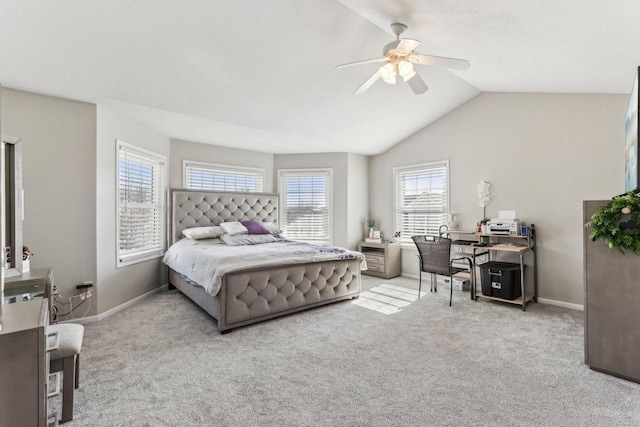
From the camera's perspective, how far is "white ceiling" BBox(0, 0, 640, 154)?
88.9 inches

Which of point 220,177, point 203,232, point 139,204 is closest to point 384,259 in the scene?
point 203,232

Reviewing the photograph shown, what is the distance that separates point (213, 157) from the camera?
539 centimetres

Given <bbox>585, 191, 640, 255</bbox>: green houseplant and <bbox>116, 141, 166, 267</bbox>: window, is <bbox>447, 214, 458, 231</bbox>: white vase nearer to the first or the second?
<bbox>585, 191, 640, 255</bbox>: green houseplant

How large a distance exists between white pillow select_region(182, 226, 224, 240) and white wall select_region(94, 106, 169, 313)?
2.61ft

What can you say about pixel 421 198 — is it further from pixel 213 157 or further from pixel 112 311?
pixel 112 311

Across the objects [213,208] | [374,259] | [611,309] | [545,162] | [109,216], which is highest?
[545,162]

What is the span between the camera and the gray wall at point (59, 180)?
3070 mm

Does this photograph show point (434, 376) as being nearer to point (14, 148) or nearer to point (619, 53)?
point (619, 53)

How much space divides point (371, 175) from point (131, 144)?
4.19 metres

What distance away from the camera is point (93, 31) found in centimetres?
242

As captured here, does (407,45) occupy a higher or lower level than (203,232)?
higher

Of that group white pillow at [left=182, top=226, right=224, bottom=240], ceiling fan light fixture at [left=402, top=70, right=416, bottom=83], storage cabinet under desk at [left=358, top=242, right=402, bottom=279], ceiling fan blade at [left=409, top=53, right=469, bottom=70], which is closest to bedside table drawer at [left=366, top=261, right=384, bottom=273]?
storage cabinet under desk at [left=358, top=242, right=402, bottom=279]

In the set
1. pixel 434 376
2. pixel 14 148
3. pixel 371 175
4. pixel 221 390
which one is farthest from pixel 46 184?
pixel 371 175

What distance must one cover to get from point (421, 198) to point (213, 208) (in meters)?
3.64
